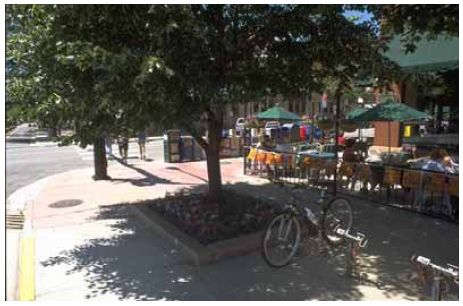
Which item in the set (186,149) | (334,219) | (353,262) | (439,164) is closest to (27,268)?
(353,262)

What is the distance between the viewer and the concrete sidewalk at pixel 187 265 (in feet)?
15.9

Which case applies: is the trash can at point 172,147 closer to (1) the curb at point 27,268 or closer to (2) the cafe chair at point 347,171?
(2) the cafe chair at point 347,171

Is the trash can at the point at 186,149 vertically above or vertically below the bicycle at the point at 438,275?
above

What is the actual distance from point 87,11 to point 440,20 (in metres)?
3.70

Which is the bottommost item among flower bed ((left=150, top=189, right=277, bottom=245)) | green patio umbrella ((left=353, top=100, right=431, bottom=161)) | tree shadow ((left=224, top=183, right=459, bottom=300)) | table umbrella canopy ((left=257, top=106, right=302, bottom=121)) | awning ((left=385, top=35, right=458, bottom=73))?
tree shadow ((left=224, top=183, right=459, bottom=300))

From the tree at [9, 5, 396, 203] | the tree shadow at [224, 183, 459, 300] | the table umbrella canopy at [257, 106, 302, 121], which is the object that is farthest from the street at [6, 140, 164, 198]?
the tree shadow at [224, 183, 459, 300]

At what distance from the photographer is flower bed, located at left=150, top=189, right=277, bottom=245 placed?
20.9ft

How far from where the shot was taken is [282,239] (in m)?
5.68

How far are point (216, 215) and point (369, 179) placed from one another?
11.5 ft

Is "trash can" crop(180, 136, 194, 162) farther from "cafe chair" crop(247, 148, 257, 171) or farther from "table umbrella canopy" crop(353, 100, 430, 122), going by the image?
"table umbrella canopy" crop(353, 100, 430, 122)

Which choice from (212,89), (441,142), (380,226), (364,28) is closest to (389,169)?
(380,226)

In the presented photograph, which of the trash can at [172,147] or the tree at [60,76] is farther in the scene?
the trash can at [172,147]

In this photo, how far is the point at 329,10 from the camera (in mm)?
5961

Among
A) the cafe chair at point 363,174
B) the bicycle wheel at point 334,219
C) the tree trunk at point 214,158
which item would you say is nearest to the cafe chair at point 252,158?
the cafe chair at point 363,174
